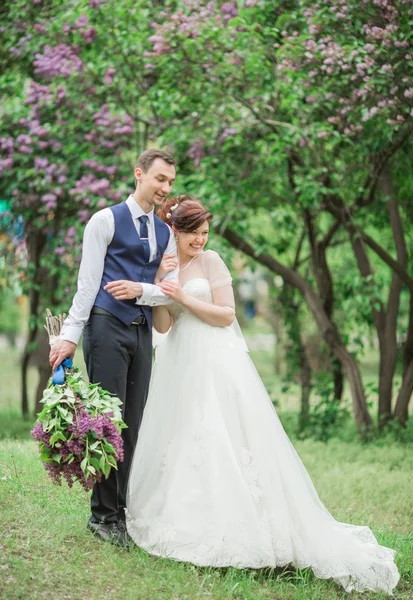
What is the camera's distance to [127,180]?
867 cm

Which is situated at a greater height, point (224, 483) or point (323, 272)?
point (224, 483)

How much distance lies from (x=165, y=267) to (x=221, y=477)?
113cm

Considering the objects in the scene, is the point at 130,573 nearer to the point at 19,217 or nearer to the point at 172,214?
the point at 172,214

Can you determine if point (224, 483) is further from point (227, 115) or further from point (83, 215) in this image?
point (83, 215)

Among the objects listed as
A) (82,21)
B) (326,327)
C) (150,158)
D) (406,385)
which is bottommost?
(406,385)

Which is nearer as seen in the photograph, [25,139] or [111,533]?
[111,533]

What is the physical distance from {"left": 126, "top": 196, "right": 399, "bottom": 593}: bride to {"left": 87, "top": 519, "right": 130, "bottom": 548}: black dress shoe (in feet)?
0.30

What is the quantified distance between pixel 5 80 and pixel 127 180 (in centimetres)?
208

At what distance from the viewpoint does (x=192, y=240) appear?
4.68 m

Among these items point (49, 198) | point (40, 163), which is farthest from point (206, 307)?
point (40, 163)

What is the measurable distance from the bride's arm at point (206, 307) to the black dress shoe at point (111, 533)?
1.19m

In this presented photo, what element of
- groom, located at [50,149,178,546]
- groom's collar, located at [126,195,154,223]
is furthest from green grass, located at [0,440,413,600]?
groom's collar, located at [126,195,154,223]

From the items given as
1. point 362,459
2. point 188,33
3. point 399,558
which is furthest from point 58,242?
point 399,558

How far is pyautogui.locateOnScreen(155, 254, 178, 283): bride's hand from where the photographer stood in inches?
177
